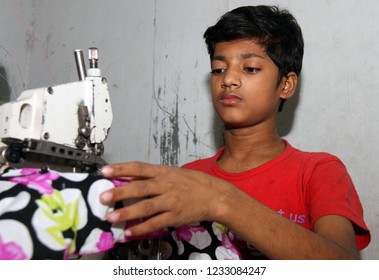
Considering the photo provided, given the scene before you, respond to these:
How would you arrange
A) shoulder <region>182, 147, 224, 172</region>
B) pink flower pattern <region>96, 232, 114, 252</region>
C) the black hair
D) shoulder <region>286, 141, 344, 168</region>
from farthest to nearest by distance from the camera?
1. shoulder <region>182, 147, 224, 172</region>
2. the black hair
3. shoulder <region>286, 141, 344, 168</region>
4. pink flower pattern <region>96, 232, 114, 252</region>

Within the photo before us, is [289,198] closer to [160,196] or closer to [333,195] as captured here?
[333,195]

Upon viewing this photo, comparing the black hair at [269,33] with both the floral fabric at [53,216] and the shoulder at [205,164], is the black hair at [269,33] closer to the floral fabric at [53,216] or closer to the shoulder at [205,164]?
the shoulder at [205,164]

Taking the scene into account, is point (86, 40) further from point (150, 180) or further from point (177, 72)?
point (150, 180)

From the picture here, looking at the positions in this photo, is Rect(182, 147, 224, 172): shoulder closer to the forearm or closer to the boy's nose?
the boy's nose

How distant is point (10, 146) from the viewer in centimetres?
87

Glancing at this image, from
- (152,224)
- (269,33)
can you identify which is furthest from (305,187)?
(152,224)

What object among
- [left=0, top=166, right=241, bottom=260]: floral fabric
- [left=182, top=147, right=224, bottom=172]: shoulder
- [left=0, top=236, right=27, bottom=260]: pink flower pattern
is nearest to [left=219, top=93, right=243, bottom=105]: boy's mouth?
[left=182, top=147, right=224, bottom=172]: shoulder

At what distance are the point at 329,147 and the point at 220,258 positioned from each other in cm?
75

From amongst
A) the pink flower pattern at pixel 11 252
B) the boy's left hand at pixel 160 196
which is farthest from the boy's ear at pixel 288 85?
the pink flower pattern at pixel 11 252

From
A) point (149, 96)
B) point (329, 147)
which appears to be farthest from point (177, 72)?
point (329, 147)

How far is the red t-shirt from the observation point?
3.37 ft

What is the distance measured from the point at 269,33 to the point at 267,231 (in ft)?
2.40

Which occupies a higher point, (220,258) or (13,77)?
(13,77)

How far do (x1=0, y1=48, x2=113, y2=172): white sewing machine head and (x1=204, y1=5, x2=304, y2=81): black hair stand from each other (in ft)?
1.58
